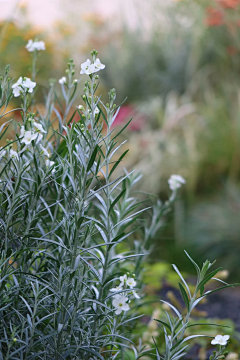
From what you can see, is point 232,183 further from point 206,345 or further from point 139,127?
point 206,345

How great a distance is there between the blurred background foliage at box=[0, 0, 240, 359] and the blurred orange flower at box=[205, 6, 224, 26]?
1 cm

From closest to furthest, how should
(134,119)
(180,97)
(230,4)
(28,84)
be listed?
(28,84) → (134,119) → (230,4) → (180,97)

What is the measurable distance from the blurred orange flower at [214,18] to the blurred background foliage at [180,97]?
1 cm

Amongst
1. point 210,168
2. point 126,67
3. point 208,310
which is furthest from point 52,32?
point 208,310

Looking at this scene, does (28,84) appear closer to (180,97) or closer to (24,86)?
(24,86)

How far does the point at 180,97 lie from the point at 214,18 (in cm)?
105

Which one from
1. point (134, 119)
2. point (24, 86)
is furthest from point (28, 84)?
point (134, 119)

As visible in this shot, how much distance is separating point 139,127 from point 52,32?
2.89 meters

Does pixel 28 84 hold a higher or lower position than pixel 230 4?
lower

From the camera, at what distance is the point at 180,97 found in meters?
4.71

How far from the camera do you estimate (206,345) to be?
4.80 feet

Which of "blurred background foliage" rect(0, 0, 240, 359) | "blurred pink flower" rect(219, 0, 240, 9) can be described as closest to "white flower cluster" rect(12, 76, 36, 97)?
"blurred background foliage" rect(0, 0, 240, 359)

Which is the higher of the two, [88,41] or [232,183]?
[88,41]

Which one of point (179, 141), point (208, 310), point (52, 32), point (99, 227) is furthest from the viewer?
point (52, 32)
